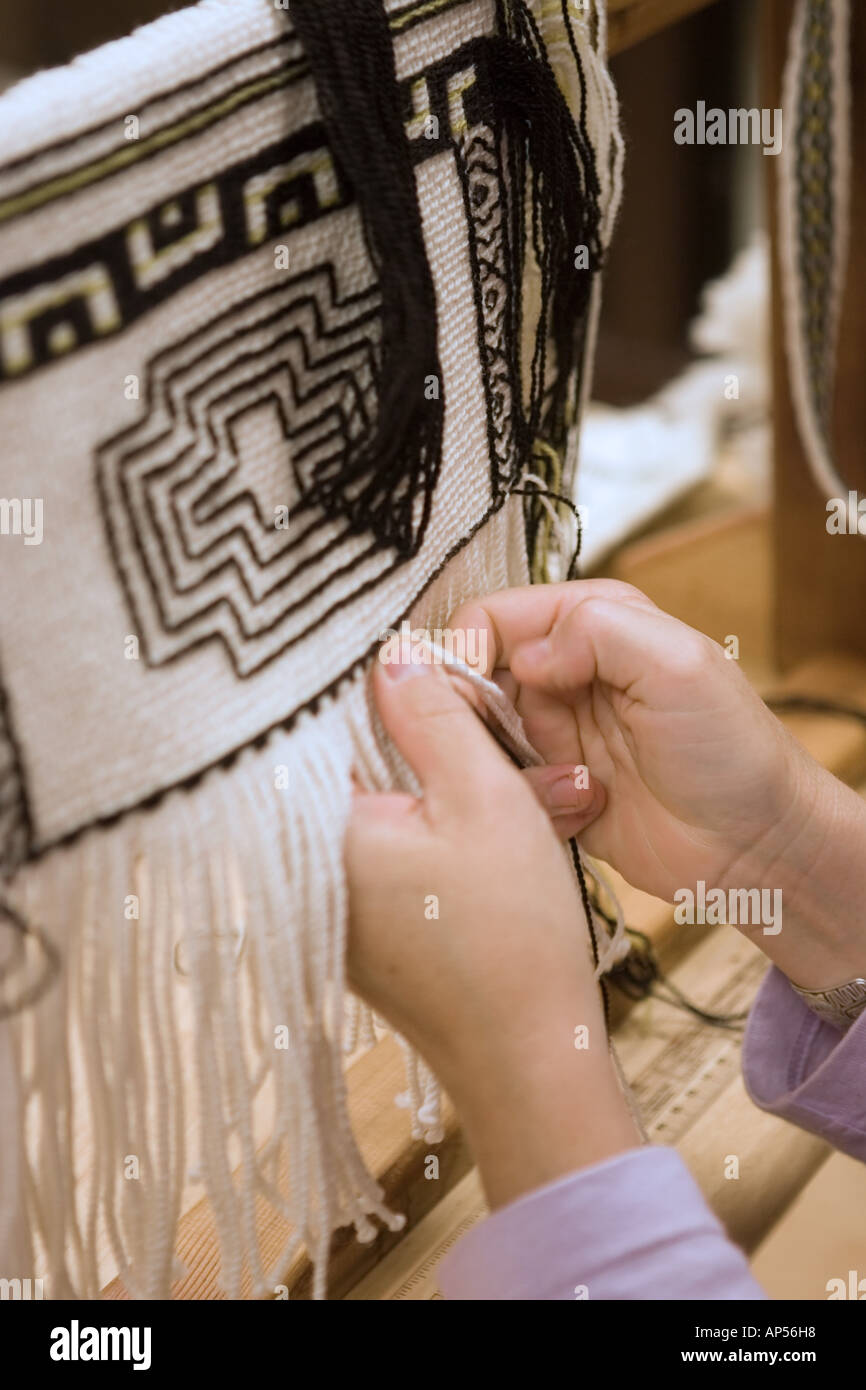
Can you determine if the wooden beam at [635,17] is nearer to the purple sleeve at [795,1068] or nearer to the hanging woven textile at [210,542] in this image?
the hanging woven textile at [210,542]

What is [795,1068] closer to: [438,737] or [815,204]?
[438,737]

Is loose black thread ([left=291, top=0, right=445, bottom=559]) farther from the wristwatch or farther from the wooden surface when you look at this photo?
the wooden surface

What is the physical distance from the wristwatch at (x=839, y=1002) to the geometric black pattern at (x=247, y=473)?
315 millimetres

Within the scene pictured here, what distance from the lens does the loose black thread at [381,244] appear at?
435 millimetres

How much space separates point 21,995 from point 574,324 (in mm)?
421

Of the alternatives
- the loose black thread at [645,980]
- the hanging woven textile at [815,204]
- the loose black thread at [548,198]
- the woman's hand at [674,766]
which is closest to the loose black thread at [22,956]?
the woman's hand at [674,766]

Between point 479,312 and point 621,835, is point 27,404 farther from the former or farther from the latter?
point 621,835

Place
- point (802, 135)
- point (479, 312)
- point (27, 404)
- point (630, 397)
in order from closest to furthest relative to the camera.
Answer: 1. point (27, 404)
2. point (479, 312)
3. point (802, 135)
4. point (630, 397)

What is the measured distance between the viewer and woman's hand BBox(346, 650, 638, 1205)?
16.9 inches

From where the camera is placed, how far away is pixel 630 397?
169 cm

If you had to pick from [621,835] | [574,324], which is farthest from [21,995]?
[574,324]

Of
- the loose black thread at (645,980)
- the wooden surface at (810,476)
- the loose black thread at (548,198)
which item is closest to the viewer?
the loose black thread at (548,198)

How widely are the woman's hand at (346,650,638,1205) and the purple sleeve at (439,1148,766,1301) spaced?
0.03 ft

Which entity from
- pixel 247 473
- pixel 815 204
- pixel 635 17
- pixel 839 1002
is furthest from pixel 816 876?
pixel 815 204
